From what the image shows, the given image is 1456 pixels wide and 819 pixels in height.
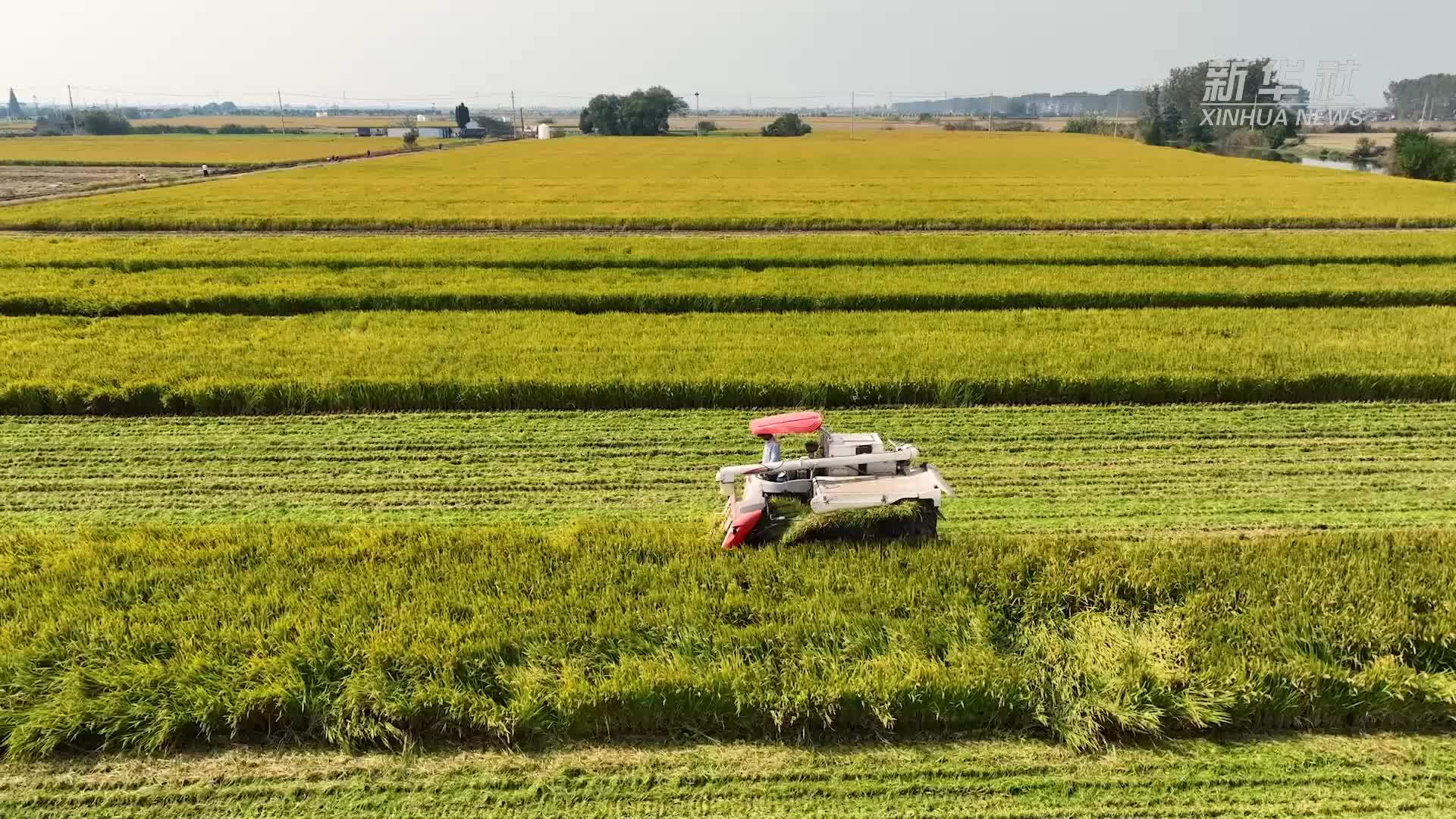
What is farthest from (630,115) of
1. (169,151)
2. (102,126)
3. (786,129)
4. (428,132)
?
(102,126)

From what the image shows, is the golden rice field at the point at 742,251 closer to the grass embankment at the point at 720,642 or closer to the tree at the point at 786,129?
the grass embankment at the point at 720,642

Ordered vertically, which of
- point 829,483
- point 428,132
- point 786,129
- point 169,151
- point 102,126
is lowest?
point 829,483

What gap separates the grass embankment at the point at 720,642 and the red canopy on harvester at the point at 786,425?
112cm

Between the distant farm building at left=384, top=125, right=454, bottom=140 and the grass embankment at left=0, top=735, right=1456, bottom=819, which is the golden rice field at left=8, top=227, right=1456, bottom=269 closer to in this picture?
the grass embankment at left=0, top=735, right=1456, bottom=819

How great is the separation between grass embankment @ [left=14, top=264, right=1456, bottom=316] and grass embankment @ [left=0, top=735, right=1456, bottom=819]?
39.9 ft

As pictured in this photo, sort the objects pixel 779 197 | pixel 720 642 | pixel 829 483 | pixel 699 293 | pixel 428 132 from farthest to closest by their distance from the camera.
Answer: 1. pixel 428 132
2. pixel 779 197
3. pixel 699 293
4. pixel 829 483
5. pixel 720 642

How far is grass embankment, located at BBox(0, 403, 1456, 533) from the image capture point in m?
8.88

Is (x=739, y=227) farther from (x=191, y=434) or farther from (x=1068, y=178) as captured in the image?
(x=1068, y=178)

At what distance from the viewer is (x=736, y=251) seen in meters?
22.0

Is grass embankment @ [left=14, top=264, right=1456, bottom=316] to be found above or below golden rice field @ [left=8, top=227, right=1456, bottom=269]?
below

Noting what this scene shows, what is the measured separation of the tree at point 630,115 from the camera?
11762cm

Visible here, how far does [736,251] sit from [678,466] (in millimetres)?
12916

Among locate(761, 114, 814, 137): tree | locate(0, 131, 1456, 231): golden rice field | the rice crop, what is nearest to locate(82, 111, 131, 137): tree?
locate(0, 131, 1456, 231): golden rice field

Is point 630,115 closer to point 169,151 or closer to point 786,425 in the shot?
point 169,151
